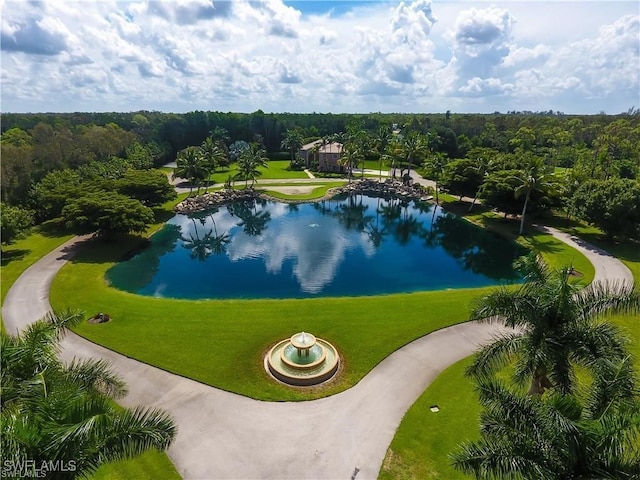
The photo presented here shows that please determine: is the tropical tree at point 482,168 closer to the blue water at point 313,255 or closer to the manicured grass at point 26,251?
the blue water at point 313,255

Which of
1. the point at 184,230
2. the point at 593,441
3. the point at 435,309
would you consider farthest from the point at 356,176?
the point at 593,441

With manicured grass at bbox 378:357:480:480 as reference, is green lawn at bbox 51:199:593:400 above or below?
below

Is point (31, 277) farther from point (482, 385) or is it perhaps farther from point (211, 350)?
point (482, 385)

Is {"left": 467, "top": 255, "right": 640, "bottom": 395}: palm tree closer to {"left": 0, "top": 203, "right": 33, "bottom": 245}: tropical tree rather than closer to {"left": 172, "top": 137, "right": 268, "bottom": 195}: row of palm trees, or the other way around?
{"left": 0, "top": 203, "right": 33, "bottom": 245}: tropical tree

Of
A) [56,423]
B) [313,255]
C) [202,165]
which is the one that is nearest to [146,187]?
[202,165]

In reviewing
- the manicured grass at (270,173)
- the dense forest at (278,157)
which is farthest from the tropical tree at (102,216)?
the manicured grass at (270,173)

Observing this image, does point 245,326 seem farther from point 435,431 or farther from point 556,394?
point 556,394

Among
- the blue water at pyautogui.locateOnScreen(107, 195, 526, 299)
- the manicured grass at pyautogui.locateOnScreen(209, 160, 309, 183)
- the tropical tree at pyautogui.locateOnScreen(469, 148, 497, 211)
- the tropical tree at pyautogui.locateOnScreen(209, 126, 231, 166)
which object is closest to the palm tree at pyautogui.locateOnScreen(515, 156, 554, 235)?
the blue water at pyautogui.locateOnScreen(107, 195, 526, 299)
